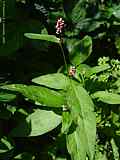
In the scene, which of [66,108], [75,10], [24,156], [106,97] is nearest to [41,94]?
[66,108]

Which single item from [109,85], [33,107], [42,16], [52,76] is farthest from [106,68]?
[42,16]

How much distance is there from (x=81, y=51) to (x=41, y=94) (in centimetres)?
49

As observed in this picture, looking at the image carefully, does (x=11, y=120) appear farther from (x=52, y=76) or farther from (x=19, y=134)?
(x=52, y=76)

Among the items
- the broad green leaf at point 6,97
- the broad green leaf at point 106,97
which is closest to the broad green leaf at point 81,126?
the broad green leaf at point 106,97

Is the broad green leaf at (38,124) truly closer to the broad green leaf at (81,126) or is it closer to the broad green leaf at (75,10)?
the broad green leaf at (81,126)

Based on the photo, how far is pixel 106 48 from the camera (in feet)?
9.07

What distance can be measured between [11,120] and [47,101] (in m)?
0.38

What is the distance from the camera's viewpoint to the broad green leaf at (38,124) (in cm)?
203

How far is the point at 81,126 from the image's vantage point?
1.87 meters

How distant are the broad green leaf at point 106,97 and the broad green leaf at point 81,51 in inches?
11.0

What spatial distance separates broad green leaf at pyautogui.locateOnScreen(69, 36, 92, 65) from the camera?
2281 mm

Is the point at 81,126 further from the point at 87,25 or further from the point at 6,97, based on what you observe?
the point at 87,25

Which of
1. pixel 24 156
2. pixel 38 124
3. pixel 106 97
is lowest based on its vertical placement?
pixel 24 156

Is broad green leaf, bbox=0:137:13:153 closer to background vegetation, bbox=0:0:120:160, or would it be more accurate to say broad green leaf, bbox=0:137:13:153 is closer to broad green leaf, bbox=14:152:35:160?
background vegetation, bbox=0:0:120:160
